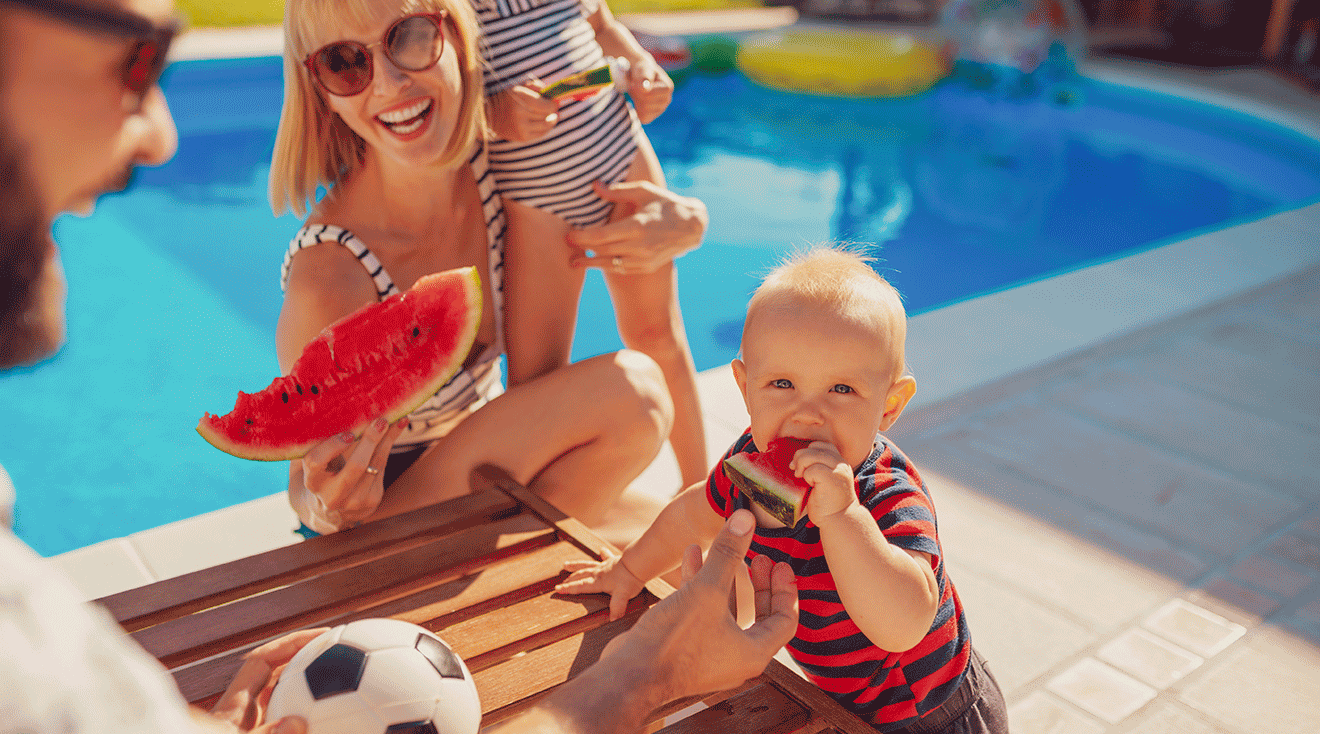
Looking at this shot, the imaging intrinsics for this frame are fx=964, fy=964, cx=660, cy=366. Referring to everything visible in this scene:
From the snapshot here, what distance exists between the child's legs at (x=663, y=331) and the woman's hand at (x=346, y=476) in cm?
103

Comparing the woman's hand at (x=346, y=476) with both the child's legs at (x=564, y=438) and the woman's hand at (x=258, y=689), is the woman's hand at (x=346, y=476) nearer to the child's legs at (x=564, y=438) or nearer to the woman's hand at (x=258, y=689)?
the child's legs at (x=564, y=438)

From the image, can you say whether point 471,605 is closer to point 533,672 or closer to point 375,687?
point 533,672

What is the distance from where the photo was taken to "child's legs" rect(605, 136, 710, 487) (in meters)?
3.19

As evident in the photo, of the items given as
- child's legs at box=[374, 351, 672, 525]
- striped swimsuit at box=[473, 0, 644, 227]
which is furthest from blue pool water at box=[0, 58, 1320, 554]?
child's legs at box=[374, 351, 672, 525]

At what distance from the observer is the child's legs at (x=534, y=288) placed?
115 inches

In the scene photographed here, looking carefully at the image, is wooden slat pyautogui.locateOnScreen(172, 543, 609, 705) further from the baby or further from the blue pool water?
the blue pool water

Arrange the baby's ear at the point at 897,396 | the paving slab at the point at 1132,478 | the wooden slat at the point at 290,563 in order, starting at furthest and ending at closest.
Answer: the paving slab at the point at 1132,478
the wooden slat at the point at 290,563
the baby's ear at the point at 897,396

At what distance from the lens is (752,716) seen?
178cm

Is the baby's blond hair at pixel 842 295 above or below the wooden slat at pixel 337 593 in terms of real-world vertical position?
above

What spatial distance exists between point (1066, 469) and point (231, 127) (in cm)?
979

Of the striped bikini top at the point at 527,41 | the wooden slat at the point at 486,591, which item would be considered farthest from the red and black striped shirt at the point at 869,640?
the striped bikini top at the point at 527,41

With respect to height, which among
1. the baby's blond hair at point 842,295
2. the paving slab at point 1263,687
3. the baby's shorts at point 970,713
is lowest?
the paving slab at point 1263,687

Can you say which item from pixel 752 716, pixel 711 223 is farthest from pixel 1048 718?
pixel 711 223

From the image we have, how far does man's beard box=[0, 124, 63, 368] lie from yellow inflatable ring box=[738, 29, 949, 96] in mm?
12504
